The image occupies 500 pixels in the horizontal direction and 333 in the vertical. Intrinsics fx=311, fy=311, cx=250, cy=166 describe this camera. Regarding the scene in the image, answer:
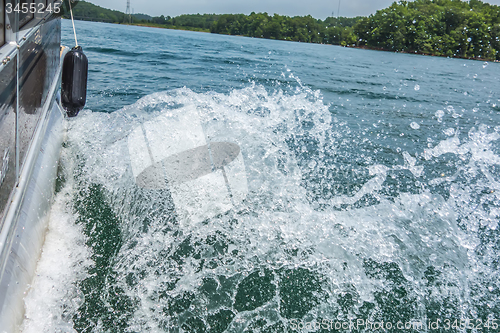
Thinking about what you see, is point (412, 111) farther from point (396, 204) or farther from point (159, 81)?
point (159, 81)

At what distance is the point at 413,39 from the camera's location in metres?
42.9

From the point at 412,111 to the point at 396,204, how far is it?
5.24 meters

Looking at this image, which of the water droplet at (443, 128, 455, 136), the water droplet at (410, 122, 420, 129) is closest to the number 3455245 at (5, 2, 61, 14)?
the water droplet at (410, 122, 420, 129)

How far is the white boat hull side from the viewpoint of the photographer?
1.82m

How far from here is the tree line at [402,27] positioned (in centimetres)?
3744

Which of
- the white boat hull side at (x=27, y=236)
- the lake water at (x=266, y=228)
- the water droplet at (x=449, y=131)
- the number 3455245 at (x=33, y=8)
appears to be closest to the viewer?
the white boat hull side at (x=27, y=236)

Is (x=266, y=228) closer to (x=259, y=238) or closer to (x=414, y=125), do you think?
(x=259, y=238)

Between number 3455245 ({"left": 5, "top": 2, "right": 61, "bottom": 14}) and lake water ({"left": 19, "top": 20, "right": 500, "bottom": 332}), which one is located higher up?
number 3455245 ({"left": 5, "top": 2, "right": 61, "bottom": 14})

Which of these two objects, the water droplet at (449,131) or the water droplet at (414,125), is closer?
the water droplet at (449,131)

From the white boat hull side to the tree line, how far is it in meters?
23.9

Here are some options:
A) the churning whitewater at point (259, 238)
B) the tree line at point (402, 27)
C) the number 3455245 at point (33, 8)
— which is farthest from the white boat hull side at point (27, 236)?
the tree line at point (402, 27)

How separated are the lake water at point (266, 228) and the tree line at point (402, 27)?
23044 millimetres

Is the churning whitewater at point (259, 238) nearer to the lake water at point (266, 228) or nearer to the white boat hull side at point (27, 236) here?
the lake water at point (266, 228)

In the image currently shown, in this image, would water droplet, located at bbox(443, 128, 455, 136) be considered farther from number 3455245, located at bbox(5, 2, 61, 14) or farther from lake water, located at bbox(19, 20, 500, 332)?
number 3455245, located at bbox(5, 2, 61, 14)
